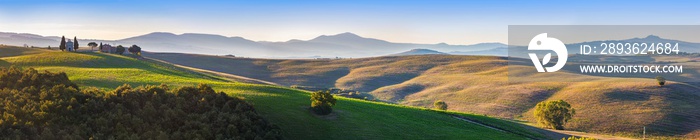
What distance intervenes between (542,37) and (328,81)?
95.4 m

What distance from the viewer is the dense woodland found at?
2498 cm

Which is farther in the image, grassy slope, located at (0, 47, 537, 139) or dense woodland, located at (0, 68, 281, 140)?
grassy slope, located at (0, 47, 537, 139)

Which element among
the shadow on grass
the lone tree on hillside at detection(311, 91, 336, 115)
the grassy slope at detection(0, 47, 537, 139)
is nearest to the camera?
the grassy slope at detection(0, 47, 537, 139)

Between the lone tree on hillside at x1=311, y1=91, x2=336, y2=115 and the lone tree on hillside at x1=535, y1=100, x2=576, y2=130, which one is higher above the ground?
the lone tree on hillside at x1=311, y1=91, x2=336, y2=115

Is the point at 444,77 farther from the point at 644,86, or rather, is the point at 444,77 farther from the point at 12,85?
the point at 12,85

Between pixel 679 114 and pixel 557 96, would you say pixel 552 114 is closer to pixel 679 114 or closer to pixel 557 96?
pixel 679 114

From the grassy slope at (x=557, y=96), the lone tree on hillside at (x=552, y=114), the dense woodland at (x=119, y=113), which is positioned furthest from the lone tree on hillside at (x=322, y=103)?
the grassy slope at (x=557, y=96)

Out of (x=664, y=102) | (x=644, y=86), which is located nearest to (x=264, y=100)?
(x=664, y=102)

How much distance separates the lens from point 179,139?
25781 mm

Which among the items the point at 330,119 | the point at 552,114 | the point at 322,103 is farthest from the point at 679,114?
the point at 330,119

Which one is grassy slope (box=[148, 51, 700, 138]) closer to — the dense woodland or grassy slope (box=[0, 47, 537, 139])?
grassy slope (box=[0, 47, 537, 139])

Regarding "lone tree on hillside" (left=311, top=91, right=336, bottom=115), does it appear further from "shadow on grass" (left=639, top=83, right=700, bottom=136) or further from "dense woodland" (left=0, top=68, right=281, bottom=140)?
"shadow on grass" (left=639, top=83, right=700, bottom=136)

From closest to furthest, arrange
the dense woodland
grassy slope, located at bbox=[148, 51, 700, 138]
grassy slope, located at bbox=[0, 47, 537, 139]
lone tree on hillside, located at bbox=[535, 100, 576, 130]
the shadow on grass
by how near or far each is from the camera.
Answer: the dense woodland < grassy slope, located at bbox=[0, 47, 537, 139] < lone tree on hillside, located at bbox=[535, 100, 576, 130] < the shadow on grass < grassy slope, located at bbox=[148, 51, 700, 138]

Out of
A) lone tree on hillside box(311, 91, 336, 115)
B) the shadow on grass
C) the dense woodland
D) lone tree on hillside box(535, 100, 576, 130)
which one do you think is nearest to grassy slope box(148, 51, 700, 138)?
the shadow on grass
